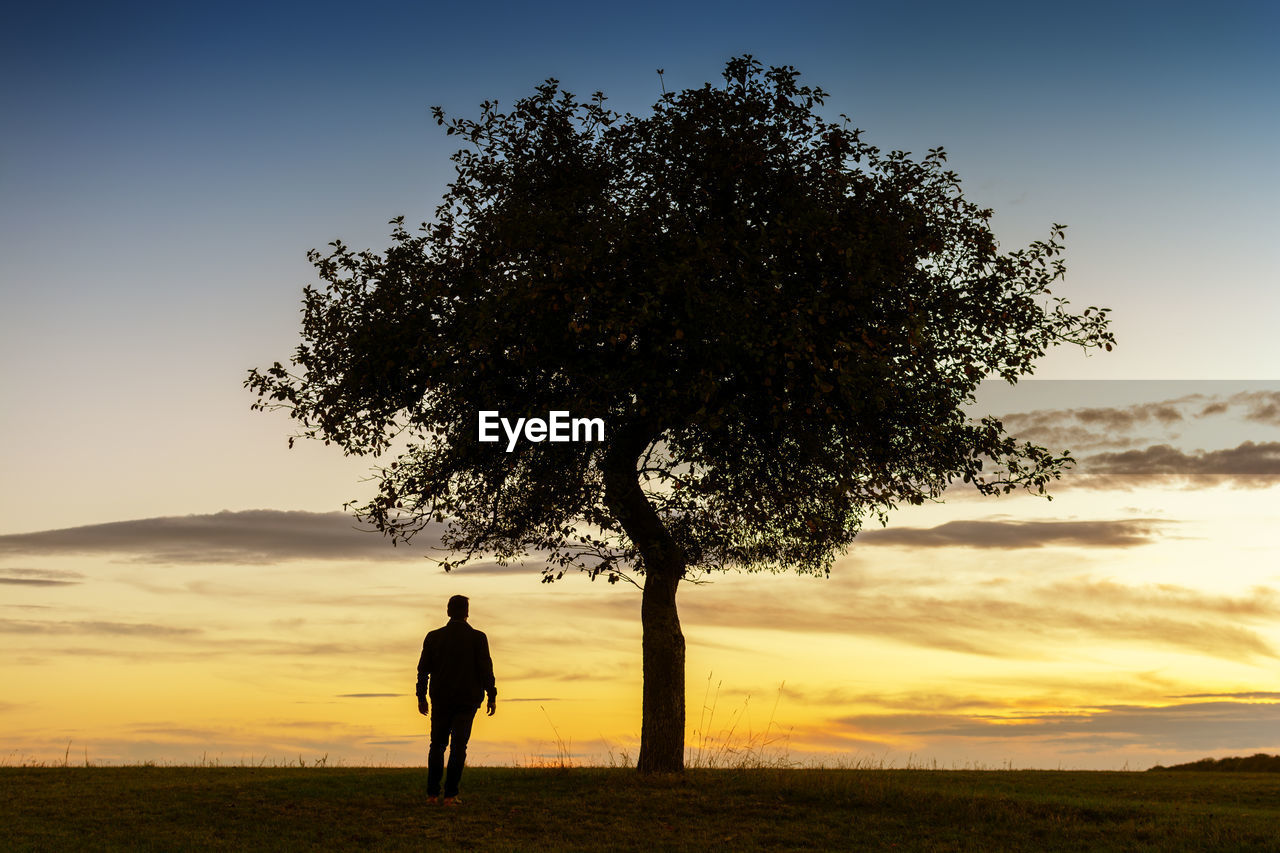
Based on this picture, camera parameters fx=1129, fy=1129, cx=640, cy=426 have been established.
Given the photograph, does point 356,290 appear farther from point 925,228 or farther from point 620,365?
point 925,228

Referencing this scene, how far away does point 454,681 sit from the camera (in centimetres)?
1998

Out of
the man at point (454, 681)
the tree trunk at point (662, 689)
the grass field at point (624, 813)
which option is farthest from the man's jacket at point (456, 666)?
the tree trunk at point (662, 689)

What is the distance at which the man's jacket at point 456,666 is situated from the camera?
20.0 meters

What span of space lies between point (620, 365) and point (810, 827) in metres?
9.03

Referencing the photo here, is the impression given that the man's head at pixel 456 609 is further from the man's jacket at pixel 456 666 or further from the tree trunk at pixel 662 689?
the tree trunk at pixel 662 689

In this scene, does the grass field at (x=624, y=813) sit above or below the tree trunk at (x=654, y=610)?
below

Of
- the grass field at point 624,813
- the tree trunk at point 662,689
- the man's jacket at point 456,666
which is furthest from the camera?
the tree trunk at point 662,689

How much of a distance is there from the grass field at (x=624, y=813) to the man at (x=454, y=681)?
1.28 m

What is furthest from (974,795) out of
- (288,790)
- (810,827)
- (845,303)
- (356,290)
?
(356,290)

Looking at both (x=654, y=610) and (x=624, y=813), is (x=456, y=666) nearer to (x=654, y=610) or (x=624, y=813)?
(x=624, y=813)

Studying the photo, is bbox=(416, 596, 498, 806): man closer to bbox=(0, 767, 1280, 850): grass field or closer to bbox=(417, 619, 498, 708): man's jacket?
bbox=(417, 619, 498, 708): man's jacket

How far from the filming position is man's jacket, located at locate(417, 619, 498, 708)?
1998 cm

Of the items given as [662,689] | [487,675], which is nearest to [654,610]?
[662,689]

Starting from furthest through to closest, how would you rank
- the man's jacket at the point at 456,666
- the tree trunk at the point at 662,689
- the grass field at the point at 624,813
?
1. the tree trunk at the point at 662,689
2. the man's jacket at the point at 456,666
3. the grass field at the point at 624,813
